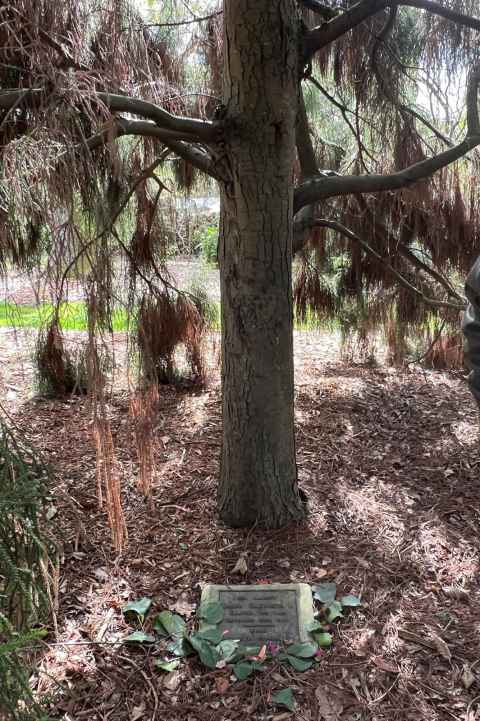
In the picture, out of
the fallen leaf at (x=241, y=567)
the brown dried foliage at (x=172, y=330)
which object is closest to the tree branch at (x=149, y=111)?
the brown dried foliage at (x=172, y=330)

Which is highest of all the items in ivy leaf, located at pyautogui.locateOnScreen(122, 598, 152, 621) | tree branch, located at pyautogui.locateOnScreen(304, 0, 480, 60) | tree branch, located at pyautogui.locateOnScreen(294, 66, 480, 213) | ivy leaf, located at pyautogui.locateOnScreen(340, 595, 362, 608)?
tree branch, located at pyautogui.locateOnScreen(304, 0, 480, 60)

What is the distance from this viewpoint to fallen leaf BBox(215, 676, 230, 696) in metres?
1.61

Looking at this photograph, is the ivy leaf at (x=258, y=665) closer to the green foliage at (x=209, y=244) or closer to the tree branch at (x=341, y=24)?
the tree branch at (x=341, y=24)

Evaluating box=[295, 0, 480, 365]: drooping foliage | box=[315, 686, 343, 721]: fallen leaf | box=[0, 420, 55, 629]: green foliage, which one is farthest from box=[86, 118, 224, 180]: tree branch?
box=[315, 686, 343, 721]: fallen leaf

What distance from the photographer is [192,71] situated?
2828 millimetres

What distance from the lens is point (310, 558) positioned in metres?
2.13

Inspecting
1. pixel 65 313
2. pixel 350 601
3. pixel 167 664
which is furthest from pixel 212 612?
pixel 65 313

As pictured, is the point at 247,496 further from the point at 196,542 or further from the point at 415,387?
the point at 415,387

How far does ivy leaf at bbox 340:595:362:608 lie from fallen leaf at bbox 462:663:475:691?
36cm

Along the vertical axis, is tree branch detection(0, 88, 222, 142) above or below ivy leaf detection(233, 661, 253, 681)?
above

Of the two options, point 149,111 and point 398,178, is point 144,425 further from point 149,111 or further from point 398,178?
point 398,178

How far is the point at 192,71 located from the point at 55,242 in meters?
1.88

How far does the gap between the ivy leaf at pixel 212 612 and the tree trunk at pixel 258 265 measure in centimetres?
46

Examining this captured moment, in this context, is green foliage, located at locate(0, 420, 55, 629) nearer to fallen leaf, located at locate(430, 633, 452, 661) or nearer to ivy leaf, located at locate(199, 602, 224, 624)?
ivy leaf, located at locate(199, 602, 224, 624)
